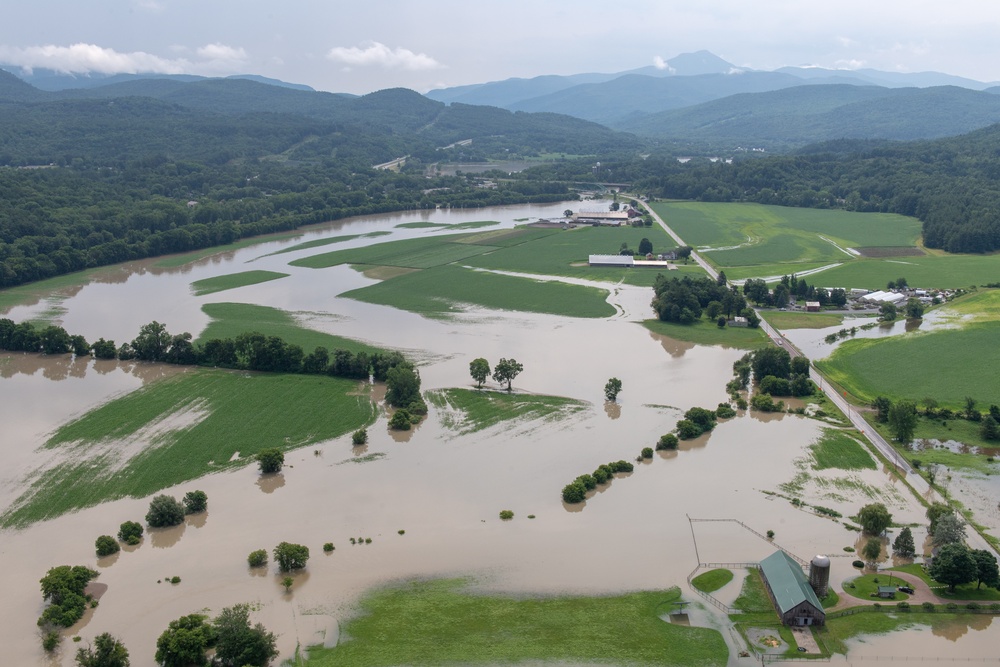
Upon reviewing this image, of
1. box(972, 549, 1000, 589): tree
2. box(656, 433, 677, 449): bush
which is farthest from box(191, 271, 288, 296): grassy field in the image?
box(972, 549, 1000, 589): tree

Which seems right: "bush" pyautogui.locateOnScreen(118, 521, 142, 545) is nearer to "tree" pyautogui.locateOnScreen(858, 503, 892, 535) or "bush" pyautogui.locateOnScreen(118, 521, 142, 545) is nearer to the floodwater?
the floodwater

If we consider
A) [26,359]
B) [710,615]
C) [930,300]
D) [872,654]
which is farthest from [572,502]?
[930,300]

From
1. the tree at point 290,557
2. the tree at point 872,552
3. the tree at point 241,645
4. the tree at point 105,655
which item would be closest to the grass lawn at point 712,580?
the tree at point 872,552

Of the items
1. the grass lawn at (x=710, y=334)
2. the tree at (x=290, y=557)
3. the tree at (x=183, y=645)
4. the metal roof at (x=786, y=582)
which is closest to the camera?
the tree at (x=183, y=645)

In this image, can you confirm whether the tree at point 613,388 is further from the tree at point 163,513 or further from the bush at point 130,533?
the bush at point 130,533

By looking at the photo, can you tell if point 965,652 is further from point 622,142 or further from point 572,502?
point 622,142

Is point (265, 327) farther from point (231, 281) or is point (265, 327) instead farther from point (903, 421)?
point (903, 421)
